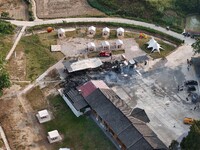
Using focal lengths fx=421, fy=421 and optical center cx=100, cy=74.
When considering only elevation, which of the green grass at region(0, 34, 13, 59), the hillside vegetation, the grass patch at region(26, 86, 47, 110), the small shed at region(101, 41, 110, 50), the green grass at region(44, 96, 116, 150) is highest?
the hillside vegetation

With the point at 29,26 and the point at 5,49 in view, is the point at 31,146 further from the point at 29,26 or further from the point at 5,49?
the point at 29,26

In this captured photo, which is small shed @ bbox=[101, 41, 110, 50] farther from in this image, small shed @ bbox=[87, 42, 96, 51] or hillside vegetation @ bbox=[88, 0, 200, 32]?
hillside vegetation @ bbox=[88, 0, 200, 32]

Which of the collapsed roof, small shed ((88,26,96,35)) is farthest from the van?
small shed ((88,26,96,35))

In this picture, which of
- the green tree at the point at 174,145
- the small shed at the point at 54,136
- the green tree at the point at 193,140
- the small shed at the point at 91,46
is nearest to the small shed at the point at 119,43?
the small shed at the point at 91,46

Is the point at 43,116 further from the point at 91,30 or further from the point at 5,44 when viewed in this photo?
the point at 91,30

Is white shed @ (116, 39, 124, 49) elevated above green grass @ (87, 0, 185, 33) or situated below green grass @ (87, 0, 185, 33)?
below

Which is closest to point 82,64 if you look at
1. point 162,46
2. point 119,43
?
point 119,43

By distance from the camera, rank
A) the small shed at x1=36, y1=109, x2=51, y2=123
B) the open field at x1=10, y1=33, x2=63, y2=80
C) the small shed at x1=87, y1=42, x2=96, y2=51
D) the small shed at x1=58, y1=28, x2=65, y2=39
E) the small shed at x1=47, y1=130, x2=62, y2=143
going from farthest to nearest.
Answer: the small shed at x1=58, y1=28, x2=65, y2=39
the small shed at x1=87, y1=42, x2=96, y2=51
the open field at x1=10, y1=33, x2=63, y2=80
the small shed at x1=36, y1=109, x2=51, y2=123
the small shed at x1=47, y1=130, x2=62, y2=143
